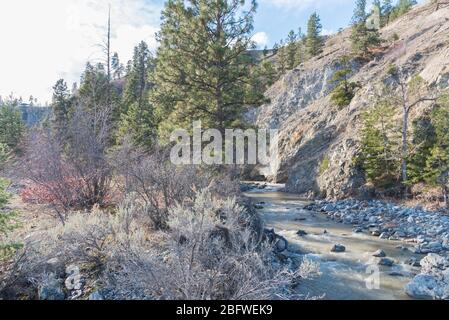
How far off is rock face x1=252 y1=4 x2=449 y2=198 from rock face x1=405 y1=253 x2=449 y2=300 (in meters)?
10.5

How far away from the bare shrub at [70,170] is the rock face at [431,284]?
8.87 metres

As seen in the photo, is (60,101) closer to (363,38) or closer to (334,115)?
(334,115)

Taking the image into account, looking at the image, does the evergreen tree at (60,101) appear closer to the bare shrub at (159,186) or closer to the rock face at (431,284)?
the bare shrub at (159,186)

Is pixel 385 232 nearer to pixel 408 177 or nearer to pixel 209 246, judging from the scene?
pixel 408 177

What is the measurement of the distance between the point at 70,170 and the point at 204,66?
786cm

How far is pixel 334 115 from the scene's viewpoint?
2780cm

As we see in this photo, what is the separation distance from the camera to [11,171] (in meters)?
10.8

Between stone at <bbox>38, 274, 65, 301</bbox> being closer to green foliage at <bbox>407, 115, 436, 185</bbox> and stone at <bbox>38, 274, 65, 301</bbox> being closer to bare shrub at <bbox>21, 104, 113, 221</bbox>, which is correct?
bare shrub at <bbox>21, 104, 113, 221</bbox>

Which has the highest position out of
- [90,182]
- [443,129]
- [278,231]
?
[443,129]

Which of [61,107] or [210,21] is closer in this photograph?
[210,21]

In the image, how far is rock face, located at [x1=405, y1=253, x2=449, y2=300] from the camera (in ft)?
22.4
